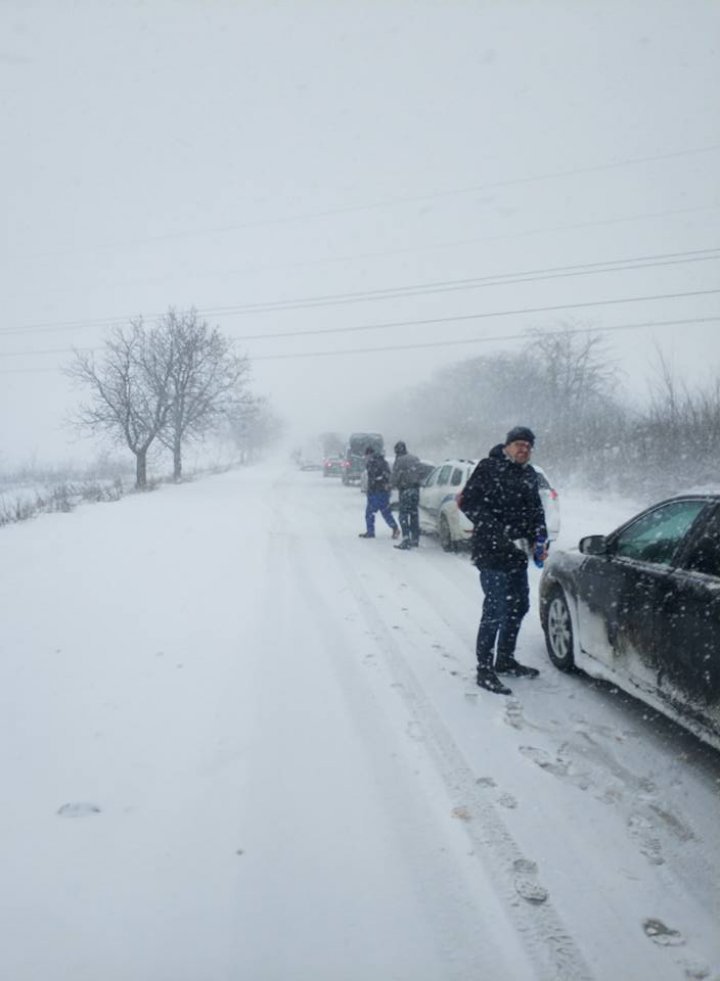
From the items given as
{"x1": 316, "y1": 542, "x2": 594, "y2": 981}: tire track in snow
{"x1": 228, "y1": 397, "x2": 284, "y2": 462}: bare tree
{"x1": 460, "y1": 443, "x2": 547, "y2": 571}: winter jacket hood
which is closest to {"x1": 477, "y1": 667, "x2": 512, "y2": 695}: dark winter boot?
{"x1": 316, "y1": 542, "x2": 594, "y2": 981}: tire track in snow

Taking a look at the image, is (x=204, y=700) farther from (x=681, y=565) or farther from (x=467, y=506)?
(x=681, y=565)

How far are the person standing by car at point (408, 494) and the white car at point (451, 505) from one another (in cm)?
49

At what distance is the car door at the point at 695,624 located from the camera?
2.65 meters

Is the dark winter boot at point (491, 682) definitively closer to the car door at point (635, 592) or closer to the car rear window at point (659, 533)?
the car door at point (635, 592)

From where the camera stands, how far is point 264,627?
5473 mm

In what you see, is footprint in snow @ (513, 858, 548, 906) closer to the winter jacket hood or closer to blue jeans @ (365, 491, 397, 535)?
the winter jacket hood

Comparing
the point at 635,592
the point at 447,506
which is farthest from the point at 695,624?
the point at 447,506

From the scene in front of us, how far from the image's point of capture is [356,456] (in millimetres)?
24422

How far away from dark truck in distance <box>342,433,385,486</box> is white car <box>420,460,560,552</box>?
12.8 metres

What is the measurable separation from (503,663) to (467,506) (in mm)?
1354

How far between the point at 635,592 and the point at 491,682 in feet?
4.33

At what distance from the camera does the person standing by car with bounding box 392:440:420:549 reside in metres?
9.82

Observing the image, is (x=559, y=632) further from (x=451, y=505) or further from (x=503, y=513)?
(x=451, y=505)

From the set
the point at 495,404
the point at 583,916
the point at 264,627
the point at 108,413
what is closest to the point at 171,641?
the point at 264,627
